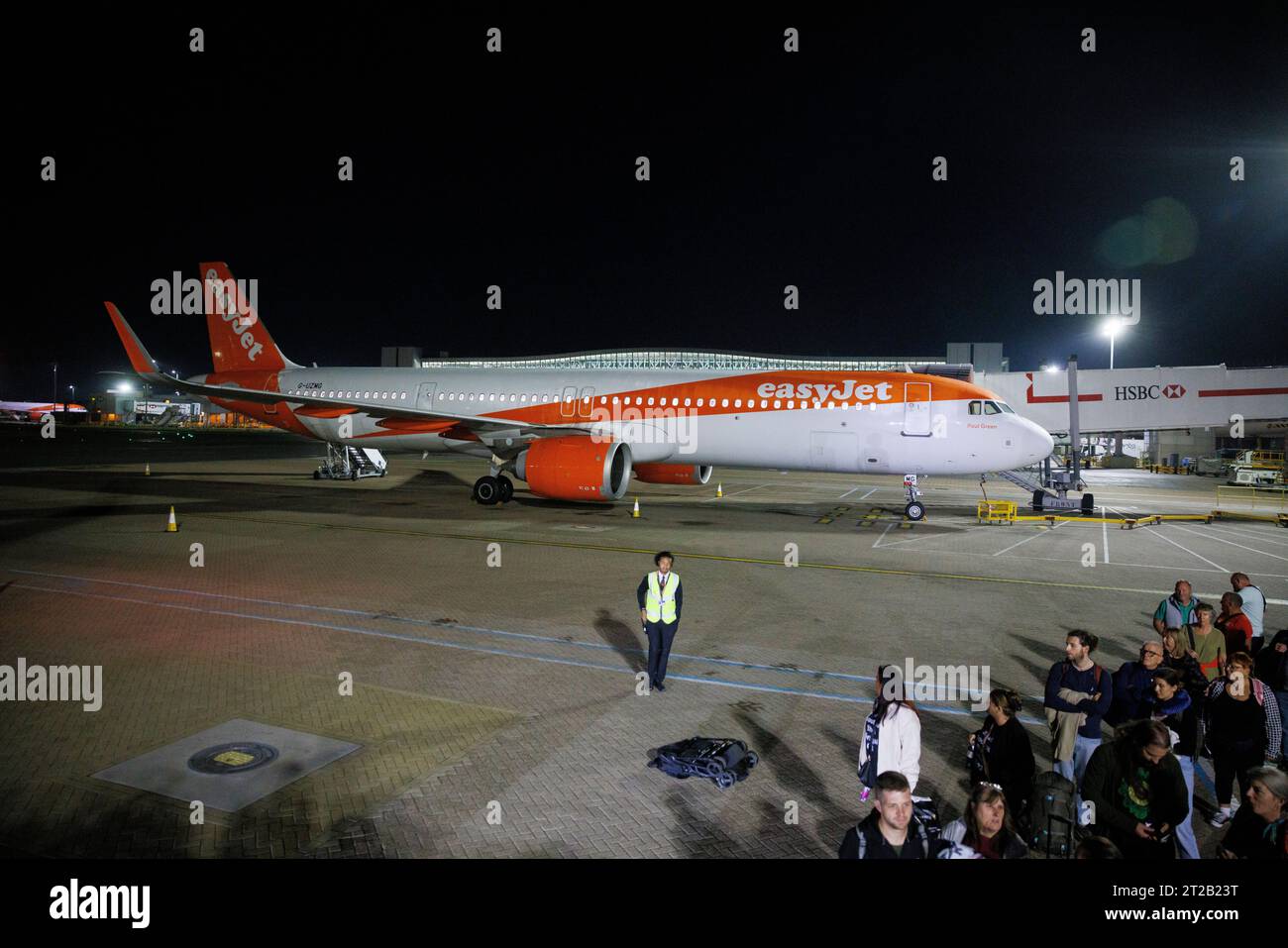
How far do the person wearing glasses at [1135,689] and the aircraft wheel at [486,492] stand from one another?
20397 millimetres

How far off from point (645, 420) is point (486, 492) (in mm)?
6129

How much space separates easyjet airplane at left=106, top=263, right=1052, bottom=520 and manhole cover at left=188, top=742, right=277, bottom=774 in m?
13.6

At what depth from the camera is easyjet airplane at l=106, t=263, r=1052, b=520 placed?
20.5m

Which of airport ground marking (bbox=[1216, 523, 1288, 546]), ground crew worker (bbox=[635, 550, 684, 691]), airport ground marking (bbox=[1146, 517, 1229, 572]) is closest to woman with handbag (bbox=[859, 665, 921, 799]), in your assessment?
ground crew worker (bbox=[635, 550, 684, 691])

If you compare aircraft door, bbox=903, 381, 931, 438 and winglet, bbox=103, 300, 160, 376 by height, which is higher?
winglet, bbox=103, 300, 160, 376

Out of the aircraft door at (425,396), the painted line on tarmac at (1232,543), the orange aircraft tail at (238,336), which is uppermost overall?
the orange aircraft tail at (238,336)

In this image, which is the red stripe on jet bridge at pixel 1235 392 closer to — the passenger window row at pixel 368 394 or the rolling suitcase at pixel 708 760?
the passenger window row at pixel 368 394

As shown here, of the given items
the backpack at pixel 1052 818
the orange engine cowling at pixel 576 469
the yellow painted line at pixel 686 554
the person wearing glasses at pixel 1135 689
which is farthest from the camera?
the orange engine cowling at pixel 576 469

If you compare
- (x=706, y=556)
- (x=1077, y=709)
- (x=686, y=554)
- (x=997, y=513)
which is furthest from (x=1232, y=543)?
(x=1077, y=709)

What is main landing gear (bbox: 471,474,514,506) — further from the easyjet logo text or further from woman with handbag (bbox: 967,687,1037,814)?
woman with handbag (bbox: 967,687,1037,814)

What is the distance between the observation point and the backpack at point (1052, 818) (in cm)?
500

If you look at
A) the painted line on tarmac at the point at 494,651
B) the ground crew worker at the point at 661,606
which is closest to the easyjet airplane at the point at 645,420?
the painted line on tarmac at the point at 494,651
